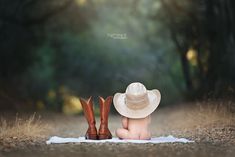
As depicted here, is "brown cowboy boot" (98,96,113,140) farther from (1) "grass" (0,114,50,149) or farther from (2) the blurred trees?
(2) the blurred trees

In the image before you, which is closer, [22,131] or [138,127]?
[138,127]

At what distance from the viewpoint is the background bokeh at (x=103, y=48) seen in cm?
590

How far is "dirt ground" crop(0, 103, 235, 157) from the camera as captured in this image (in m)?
4.11

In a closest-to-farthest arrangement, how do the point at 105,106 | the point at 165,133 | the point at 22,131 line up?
the point at 105,106 < the point at 22,131 < the point at 165,133

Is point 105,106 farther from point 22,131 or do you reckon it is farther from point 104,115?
point 22,131

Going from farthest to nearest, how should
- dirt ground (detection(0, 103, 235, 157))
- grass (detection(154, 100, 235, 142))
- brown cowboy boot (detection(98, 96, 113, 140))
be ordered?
grass (detection(154, 100, 235, 142))
brown cowboy boot (detection(98, 96, 113, 140))
dirt ground (detection(0, 103, 235, 157))

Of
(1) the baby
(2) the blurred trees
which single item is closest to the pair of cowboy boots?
(1) the baby

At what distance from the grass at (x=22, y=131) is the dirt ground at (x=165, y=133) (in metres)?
0.05

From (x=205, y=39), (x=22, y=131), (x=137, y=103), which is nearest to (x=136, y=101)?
(x=137, y=103)

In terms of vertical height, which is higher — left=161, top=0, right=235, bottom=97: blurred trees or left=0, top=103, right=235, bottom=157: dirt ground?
left=161, top=0, right=235, bottom=97: blurred trees

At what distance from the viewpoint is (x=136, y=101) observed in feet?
14.8

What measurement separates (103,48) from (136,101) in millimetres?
1468

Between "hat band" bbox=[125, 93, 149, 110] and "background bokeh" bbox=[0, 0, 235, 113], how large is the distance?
1.32 meters

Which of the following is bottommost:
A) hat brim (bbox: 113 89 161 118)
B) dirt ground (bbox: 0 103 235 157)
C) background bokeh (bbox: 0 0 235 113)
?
dirt ground (bbox: 0 103 235 157)
